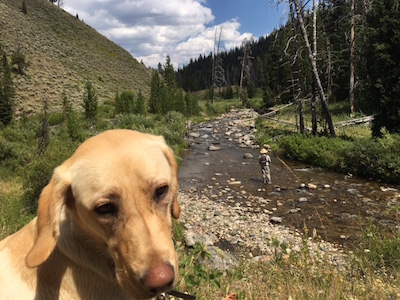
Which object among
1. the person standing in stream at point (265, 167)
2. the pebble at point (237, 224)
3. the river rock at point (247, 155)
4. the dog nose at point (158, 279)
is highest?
the dog nose at point (158, 279)

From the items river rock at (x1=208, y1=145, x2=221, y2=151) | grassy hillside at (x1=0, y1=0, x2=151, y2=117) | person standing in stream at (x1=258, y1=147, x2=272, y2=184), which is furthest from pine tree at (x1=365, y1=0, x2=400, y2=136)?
grassy hillside at (x1=0, y1=0, x2=151, y2=117)

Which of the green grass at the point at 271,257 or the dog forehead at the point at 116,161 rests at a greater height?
the dog forehead at the point at 116,161

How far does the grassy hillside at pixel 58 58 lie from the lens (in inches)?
1431

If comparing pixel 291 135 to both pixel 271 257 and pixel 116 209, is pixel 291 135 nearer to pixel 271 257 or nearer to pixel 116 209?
pixel 271 257

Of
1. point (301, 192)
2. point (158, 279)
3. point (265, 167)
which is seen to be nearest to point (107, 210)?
point (158, 279)

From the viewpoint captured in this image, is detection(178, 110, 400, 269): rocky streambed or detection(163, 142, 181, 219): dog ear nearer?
detection(163, 142, 181, 219): dog ear

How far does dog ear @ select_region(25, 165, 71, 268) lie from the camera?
1.67 m

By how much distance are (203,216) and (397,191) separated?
280 inches

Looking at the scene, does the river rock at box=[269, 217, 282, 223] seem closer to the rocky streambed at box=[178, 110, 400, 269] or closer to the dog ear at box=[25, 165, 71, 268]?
the rocky streambed at box=[178, 110, 400, 269]

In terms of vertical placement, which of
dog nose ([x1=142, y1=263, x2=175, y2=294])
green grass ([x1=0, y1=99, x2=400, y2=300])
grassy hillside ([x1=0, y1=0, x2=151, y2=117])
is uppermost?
grassy hillside ([x1=0, y1=0, x2=151, y2=117])

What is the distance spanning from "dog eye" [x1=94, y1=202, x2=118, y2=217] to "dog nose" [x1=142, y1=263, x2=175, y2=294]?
38cm

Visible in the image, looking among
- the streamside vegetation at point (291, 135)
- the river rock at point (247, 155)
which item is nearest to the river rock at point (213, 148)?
the streamside vegetation at point (291, 135)

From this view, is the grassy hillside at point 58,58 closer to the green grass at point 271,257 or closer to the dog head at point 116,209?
the green grass at point 271,257

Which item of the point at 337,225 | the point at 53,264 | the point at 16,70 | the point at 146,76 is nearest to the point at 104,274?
the point at 53,264
